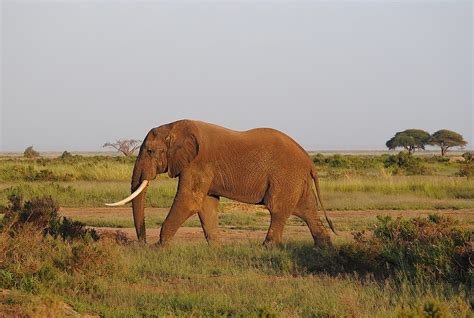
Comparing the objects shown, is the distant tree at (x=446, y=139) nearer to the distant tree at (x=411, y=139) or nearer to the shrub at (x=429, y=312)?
the distant tree at (x=411, y=139)

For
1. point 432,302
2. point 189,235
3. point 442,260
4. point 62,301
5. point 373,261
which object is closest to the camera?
point 432,302

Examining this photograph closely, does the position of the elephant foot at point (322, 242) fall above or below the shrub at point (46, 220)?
below

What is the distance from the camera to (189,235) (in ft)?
49.1

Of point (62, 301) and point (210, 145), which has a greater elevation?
point (210, 145)

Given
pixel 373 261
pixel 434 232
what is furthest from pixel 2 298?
pixel 434 232

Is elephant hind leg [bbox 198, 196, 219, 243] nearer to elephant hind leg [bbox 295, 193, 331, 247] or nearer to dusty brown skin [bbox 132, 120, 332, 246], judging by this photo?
dusty brown skin [bbox 132, 120, 332, 246]

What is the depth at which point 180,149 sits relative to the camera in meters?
12.4

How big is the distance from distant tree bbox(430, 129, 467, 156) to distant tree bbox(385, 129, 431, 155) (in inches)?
48.9

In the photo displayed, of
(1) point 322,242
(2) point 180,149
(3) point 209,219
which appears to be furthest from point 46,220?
(1) point 322,242

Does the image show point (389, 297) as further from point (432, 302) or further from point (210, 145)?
point (210, 145)

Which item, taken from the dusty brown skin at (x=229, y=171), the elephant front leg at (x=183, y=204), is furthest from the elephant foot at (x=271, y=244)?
the elephant front leg at (x=183, y=204)

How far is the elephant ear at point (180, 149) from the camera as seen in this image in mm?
12312

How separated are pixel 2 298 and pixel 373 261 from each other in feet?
15.6

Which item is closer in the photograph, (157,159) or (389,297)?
(389,297)
